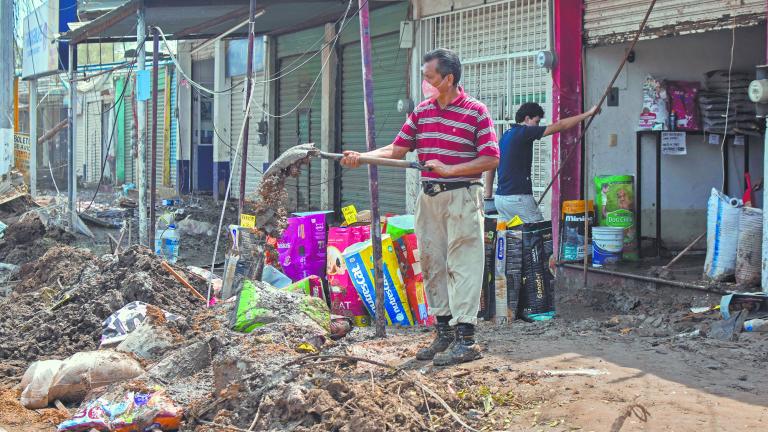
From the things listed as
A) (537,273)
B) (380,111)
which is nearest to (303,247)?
(537,273)

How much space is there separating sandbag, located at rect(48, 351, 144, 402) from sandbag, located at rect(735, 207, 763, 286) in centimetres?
512

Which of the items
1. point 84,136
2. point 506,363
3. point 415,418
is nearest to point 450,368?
point 506,363

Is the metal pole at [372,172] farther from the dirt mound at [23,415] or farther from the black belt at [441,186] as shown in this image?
the dirt mound at [23,415]

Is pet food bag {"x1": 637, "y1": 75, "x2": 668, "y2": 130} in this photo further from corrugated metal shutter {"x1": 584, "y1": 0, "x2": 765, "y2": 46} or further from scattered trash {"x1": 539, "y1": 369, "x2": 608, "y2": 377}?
scattered trash {"x1": 539, "y1": 369, "x2": 608, "y2": 377}

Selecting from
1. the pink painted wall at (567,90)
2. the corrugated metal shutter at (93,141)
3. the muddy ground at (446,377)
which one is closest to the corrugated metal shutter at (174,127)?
the corrugated metal shutter at (93,141)

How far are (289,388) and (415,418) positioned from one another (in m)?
0.75

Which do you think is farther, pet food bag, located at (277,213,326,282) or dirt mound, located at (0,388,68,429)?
pet food bag, located at (277,213,326,282)

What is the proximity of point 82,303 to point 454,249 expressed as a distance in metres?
4.08

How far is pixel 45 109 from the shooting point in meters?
39.8

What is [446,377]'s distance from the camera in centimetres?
567

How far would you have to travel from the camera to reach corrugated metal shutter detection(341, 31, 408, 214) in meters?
14.1

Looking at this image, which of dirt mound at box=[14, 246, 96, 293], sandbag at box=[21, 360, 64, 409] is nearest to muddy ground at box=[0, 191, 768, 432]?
sandbag at box=[21, 360, 64, 409]

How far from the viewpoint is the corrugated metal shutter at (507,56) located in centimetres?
1098

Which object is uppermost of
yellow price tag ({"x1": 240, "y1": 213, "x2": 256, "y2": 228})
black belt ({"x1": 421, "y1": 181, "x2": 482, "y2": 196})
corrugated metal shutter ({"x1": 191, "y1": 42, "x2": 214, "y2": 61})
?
corrugated metal shutter ({"x1": 191, "y1": 42, "x2": 214, "y2": 61})
